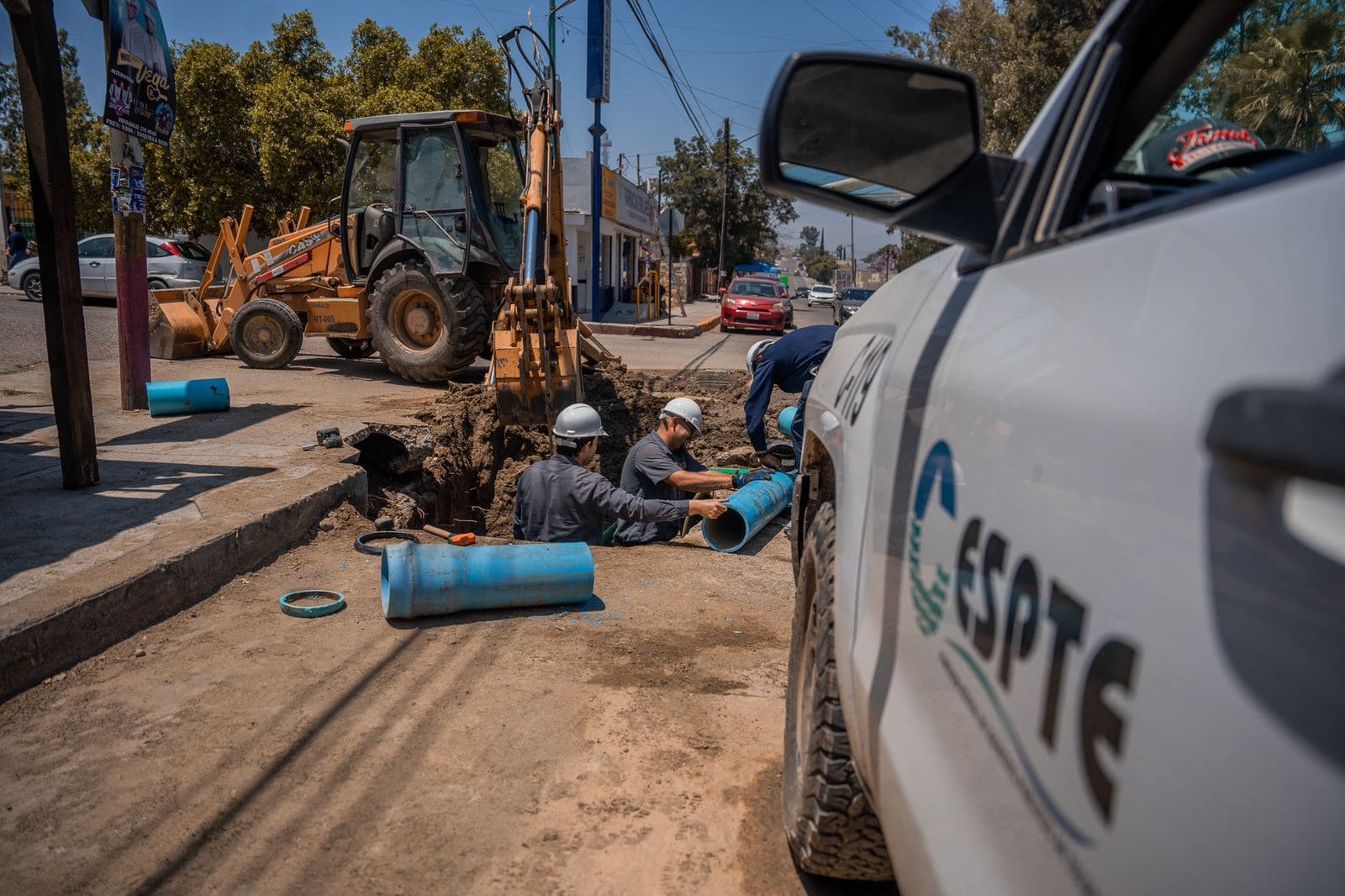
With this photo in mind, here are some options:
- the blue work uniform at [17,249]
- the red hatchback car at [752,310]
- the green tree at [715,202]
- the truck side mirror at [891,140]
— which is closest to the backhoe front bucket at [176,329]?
the blue work uniform at [17,249]

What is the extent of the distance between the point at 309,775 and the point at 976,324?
9.03 feet

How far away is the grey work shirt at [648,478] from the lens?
22.3 feet

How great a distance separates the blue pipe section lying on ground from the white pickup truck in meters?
7.15

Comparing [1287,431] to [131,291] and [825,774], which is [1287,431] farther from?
[131,291]

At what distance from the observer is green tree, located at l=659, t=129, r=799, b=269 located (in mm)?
52000

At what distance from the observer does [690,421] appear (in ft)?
23.0

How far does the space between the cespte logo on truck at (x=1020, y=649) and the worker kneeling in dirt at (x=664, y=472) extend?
5.23 meters

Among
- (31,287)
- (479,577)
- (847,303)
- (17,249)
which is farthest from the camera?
(847,303)

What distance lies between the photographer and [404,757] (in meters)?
3.36

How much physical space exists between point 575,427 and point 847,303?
27368 millimetres

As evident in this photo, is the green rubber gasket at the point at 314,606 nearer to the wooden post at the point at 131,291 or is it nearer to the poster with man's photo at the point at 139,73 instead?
the wooden post at the point at 131,291

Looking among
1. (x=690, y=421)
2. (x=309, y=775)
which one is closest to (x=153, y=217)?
(x=690, y=421)

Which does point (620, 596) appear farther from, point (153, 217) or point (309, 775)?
point (153, 217)

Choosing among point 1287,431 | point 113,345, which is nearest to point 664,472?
point 1287,431
